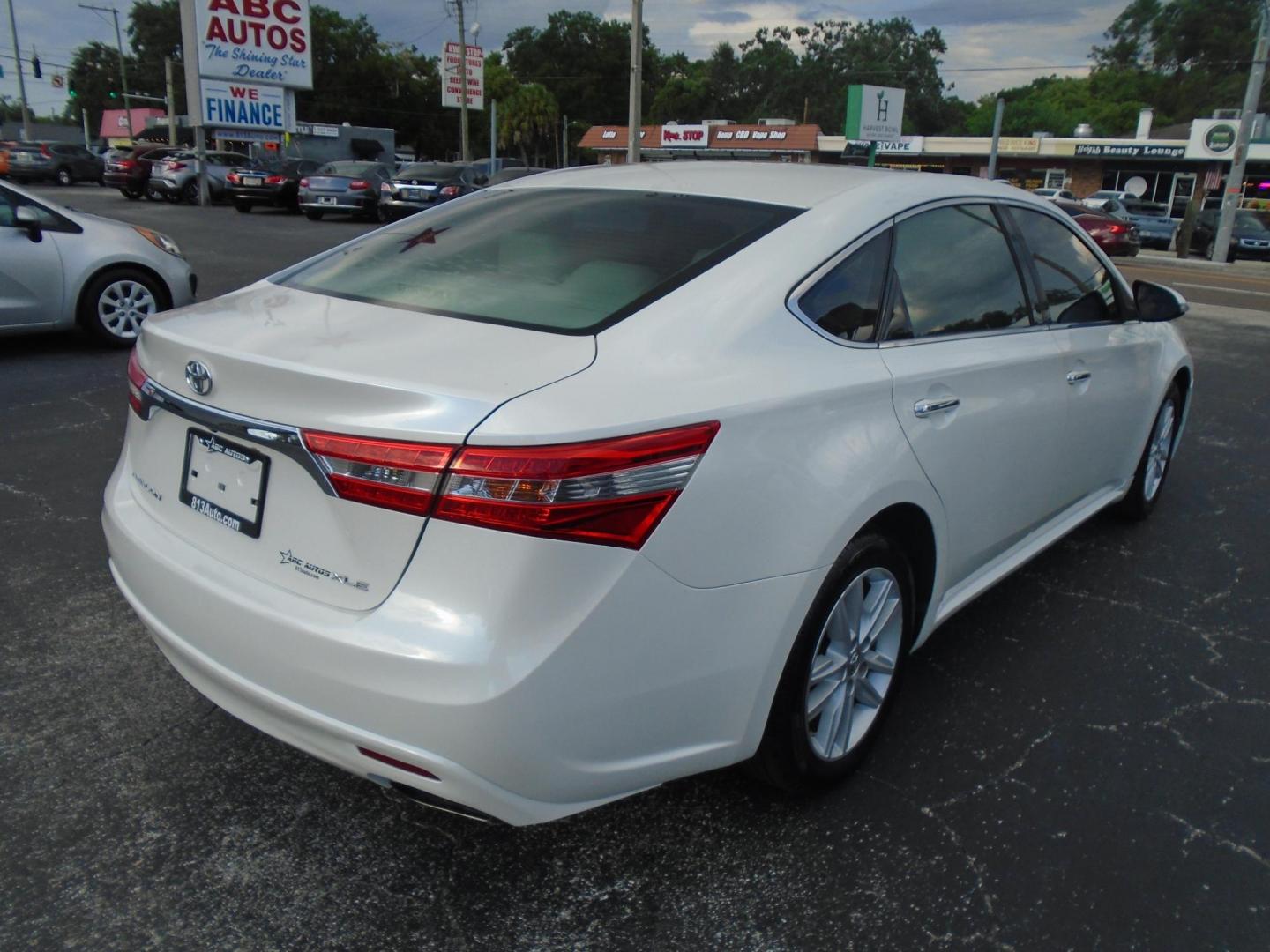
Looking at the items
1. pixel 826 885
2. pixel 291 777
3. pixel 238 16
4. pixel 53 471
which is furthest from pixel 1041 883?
pixel 238 16

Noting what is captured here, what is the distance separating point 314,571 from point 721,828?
121cm

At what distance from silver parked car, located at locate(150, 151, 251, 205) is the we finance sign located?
4.01 feet

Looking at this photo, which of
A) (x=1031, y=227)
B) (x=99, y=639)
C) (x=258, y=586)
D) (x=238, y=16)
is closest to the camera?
(x=258, y=586)

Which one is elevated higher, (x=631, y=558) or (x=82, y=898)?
(x=631, y=558)

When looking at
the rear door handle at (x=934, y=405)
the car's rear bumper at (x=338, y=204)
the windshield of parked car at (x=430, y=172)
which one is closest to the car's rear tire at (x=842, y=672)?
the rear door handle at (x=934, y=405)

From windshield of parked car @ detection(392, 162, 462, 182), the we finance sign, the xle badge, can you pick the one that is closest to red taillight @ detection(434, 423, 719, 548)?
the xle badge

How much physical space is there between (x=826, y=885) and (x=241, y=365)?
5.70ft

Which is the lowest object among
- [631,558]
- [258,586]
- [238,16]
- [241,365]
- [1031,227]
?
[258,586]

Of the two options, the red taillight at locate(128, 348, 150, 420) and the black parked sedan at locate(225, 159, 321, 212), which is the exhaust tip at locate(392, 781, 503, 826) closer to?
the red taillight at locate(128, 348, 150, 420)

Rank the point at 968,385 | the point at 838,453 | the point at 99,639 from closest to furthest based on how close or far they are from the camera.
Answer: the point at 838,453, the point at 968,385, the point at 99,639

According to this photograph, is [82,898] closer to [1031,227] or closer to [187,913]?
[187,913]

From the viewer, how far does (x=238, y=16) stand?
27.6 m

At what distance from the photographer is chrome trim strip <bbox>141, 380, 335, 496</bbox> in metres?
1.98

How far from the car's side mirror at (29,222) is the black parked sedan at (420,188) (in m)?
15.2
